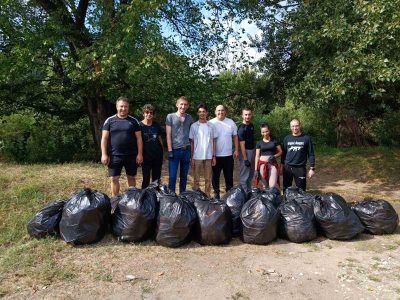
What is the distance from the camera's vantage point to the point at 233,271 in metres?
3.93

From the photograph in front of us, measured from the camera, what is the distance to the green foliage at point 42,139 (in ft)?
33.3

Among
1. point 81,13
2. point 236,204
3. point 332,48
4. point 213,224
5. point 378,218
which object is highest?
point 81,13

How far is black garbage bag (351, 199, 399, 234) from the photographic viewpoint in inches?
197

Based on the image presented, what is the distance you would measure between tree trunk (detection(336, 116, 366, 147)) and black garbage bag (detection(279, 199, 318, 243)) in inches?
378

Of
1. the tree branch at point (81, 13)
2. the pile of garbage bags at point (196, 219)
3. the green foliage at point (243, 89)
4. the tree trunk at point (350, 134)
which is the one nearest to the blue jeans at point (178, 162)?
the pile of garbage bags at point (196, 219)

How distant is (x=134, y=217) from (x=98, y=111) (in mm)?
6549

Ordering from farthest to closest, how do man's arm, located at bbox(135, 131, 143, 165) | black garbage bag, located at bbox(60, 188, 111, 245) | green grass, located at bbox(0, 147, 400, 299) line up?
man's arm, located at bbox(135, 131, 143, 165) → black garbage bag, located at bbox(60, 188, 111, 245) → green grass, located at bbox(0, 147, 400, 299)

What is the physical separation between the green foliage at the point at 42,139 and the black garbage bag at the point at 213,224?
705 centimetres

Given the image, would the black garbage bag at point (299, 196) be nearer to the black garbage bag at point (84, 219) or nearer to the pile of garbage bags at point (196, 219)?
the pile of garbage bags at point (196, 219)

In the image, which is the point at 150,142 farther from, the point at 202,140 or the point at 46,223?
the point at 46,223

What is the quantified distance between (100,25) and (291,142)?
4.85 meters

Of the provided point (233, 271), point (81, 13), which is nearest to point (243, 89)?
point (81, 13)

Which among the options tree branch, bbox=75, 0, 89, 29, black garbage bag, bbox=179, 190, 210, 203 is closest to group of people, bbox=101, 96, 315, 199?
black garbage bag, bbox=179, 190, 210, 203

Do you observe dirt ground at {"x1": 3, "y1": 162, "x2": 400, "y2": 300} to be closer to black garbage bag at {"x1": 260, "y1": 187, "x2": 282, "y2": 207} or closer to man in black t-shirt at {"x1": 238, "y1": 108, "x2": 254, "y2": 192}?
black garbage bag at {"x1": 260, "y1": 187, "x2": 282, "y2": 207}
